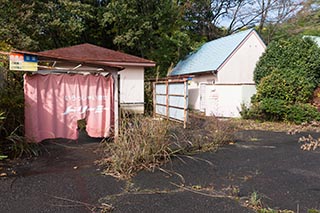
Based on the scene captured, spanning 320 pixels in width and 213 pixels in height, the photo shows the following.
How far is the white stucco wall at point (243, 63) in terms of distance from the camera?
607 inches

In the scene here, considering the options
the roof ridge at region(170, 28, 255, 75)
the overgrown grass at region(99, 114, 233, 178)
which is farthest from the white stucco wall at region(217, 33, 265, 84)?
the overgrown grass at region(99, 114, 233, 178)

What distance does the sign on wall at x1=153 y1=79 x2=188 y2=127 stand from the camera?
390 inches

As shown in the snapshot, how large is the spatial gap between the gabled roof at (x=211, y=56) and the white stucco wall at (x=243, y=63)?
1.06ft

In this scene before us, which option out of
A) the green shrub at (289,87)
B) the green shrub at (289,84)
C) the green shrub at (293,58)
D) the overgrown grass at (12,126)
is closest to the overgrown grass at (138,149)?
the overgrown grass at (12,126)

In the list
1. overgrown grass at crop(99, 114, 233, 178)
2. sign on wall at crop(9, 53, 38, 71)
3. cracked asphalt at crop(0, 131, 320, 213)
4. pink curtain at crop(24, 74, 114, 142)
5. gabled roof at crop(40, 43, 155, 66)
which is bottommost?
cracked asphalt at crop(0, 131, 320, 213)

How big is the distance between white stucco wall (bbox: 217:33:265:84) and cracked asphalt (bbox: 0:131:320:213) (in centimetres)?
935

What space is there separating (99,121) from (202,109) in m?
8.92

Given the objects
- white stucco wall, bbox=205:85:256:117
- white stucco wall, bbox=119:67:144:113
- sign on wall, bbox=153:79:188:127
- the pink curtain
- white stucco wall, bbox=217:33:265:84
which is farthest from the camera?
white stucco wall, bbox=217:33:265:84

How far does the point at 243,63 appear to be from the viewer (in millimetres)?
15922

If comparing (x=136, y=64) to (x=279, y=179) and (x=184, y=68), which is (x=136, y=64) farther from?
(x=279, y=179)

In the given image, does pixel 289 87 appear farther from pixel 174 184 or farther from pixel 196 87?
pixel 174 184

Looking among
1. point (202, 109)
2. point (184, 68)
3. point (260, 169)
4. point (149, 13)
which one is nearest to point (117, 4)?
point (149, 13)

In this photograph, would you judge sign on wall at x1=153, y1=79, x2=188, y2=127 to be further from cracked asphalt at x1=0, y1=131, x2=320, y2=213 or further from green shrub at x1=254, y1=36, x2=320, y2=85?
green shrub at x1=254, y1=36, x2=320, y2=85

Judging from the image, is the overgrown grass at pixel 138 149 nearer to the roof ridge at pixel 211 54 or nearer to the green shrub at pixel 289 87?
the green shrub at pixel 289 87
